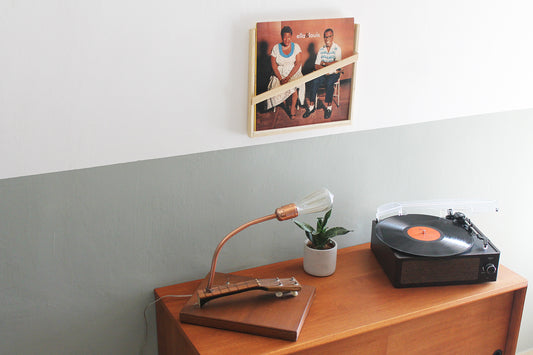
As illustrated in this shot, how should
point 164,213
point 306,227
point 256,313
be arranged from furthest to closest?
point 306,227
point 164,213
point 256,313

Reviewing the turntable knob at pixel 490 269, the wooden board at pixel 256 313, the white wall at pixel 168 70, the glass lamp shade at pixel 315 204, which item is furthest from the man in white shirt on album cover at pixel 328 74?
the turntable knob at pixel 490 269

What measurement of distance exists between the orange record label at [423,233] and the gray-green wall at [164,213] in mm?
202

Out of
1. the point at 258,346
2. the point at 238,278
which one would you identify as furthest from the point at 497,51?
the point at 258,346

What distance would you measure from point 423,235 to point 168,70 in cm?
90

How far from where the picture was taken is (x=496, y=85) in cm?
198

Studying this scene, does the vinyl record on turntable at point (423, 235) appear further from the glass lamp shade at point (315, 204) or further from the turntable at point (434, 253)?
the glass lamp shade at point (315, 204)

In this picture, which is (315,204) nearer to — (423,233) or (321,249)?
(321,249)

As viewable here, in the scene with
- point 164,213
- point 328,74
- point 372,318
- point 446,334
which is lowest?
point 446,334

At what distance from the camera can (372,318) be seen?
1499mm

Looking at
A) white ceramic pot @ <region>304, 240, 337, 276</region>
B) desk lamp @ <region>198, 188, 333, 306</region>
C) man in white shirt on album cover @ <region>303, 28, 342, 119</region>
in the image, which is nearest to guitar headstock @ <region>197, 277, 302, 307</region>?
desk lamp @ <region>198, 188, 333, 306</region>

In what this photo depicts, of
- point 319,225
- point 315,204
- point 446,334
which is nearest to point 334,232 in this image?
point 319,225

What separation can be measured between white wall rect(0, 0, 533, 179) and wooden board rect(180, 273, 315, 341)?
1.40ft

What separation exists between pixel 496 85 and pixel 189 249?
1.22 metres

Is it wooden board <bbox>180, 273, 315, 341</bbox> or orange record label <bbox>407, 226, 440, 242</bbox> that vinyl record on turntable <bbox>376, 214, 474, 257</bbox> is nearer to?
orange record label <bbox>407, 226, 440, 242</bbox>
